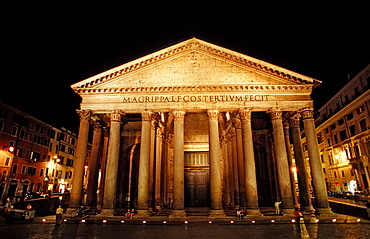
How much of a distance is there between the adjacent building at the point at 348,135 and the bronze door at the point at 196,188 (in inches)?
819

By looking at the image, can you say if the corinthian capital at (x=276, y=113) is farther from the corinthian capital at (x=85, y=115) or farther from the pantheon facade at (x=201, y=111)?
the corinthian capital at (x=85, y=115)

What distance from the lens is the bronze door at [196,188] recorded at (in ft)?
69.7

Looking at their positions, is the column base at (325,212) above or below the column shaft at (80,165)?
below

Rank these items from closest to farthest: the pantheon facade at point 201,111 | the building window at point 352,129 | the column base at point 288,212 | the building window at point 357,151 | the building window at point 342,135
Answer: the column base at point 288,212 < the pantheon facade at point 201,111 < the building window at point 357,151 < the building window at point 352,129 < the building window at point 342,135

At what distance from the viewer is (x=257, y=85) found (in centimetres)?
1552

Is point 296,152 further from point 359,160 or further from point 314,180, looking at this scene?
point 359,160

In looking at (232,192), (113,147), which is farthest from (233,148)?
(113,147)

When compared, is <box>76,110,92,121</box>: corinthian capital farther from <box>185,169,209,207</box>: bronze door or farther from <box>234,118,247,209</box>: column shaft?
<box>234,118,247,209</box>: column shaft

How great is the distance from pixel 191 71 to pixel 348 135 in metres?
28.0

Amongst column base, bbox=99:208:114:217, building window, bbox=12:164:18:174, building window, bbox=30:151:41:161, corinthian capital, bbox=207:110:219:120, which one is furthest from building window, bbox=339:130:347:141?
building window, bbox=12:164:18:174

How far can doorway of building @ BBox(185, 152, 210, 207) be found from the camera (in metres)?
21.3

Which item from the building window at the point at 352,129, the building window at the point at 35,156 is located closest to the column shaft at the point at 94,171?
the building window at the point at 35,156

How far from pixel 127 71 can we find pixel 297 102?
12115 mm

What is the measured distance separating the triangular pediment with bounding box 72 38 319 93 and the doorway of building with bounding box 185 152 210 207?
29.5 feet
